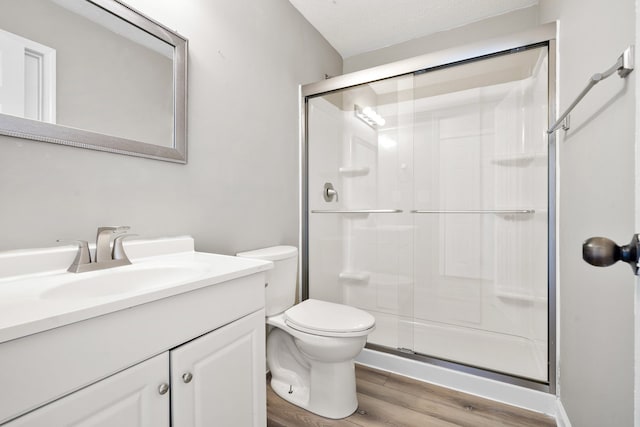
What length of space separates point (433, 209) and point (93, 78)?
79.6 inches

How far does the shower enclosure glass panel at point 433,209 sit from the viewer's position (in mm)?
1859

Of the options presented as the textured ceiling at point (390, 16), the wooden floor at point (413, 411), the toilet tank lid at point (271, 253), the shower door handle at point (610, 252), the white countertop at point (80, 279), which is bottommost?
the wooden floor at point (413, 411)

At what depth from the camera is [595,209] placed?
95 centimetres

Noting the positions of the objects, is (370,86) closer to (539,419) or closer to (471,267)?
(471,267)

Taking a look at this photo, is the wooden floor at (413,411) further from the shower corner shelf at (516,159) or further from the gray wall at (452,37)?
the gray wall at (452,37)

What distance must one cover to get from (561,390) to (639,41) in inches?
63.4

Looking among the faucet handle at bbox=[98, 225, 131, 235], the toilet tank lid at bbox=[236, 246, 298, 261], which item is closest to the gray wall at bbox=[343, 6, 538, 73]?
the toilet tank lid at bbox=[236, 246, 298, 261]

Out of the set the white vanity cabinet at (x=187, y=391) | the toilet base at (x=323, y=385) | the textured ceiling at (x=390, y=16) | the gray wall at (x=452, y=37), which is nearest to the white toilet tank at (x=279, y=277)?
the toilet base at (x=323, y=385)

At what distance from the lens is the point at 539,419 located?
1.44m

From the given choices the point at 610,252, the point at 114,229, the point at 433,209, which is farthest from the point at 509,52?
the point at 114,229

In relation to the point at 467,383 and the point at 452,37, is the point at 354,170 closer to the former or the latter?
the point at 452,37

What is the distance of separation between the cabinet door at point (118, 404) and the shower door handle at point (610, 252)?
0.94m

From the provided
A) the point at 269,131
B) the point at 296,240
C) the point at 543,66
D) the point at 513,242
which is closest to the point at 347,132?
the point at 269,131

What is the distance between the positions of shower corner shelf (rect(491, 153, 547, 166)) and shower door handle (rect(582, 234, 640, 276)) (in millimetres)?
1417
